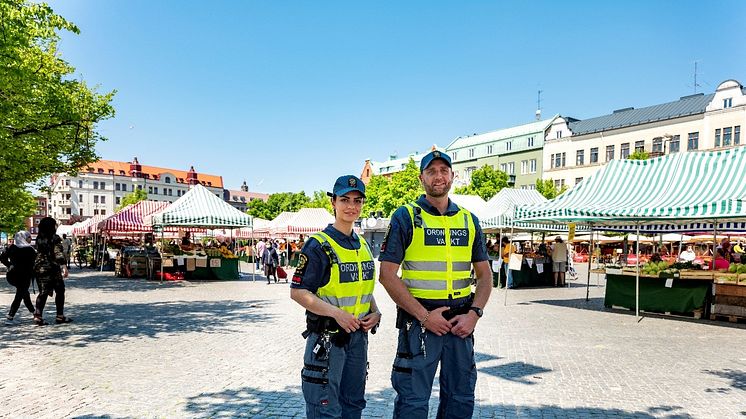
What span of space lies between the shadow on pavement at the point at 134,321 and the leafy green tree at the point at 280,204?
3547 inches

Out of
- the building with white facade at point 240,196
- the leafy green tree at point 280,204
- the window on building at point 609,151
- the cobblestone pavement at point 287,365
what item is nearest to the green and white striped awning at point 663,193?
the cobblestone pavement at point 287,365

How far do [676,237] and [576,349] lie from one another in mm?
29954

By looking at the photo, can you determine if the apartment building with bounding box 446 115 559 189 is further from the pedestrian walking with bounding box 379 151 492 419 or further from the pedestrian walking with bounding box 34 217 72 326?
the pedestrian walking with bounding box 379 151 492 419

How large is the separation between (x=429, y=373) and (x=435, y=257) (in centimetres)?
71

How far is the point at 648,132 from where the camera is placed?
52.3 m

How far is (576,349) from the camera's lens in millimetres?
8242

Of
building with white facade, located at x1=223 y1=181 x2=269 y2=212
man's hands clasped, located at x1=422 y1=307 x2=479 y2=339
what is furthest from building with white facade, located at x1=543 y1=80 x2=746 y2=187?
building with white facade, located at x1=223 y1=181 x2=269 y2=212

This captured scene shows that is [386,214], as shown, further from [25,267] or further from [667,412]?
[667,412]

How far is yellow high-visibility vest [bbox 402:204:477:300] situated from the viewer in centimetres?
341

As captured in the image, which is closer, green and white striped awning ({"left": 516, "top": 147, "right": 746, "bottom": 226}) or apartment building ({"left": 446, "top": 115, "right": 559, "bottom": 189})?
green and white striped awning ({"left": 516, "top": 147, "right": 746, "bottom": 226})

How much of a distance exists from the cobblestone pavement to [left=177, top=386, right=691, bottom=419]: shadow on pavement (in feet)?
0.06

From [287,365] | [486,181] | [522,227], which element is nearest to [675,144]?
[486,181]

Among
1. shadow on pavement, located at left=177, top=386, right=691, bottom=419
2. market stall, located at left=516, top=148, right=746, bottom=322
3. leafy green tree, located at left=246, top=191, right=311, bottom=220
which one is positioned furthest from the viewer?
leafy green tree, located at left=246, top=191, right=311, bottom=220

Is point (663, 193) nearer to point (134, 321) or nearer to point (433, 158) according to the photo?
point (433, 158)
